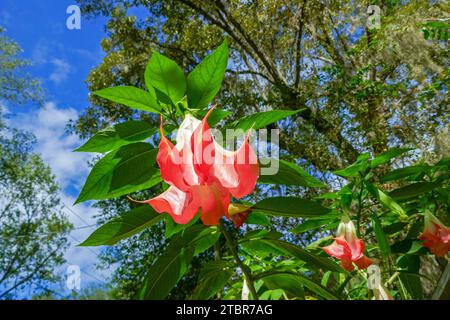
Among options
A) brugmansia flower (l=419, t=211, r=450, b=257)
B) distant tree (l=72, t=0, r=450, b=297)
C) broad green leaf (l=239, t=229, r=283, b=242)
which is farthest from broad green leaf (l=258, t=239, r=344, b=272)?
distant tree (l=72, t=0, r=450, b=297)

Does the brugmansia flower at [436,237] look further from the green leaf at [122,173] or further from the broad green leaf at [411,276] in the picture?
the green leaf at [122,173]

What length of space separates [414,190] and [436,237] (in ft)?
0.22

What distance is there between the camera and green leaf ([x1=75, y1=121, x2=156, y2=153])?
347 millimetres

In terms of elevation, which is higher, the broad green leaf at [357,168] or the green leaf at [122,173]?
the broad green leaf at [357,168]

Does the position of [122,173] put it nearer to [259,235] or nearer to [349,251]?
[259,235]

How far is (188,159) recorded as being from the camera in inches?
9.9

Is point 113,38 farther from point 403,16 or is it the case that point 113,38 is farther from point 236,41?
point 403,16

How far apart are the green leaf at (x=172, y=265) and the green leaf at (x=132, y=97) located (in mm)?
117

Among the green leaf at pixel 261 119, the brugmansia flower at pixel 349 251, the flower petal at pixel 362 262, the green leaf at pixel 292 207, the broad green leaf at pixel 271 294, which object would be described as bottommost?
the broad green leaf at pixel 271 294

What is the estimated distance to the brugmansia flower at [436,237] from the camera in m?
0.51

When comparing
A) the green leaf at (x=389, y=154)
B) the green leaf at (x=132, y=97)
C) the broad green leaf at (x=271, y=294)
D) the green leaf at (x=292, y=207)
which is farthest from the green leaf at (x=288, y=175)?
the broad green leaf at (x=271, y=294)

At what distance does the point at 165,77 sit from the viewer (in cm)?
35

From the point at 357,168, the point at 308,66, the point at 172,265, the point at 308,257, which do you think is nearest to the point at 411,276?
the point at 357,168

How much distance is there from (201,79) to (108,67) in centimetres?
409
